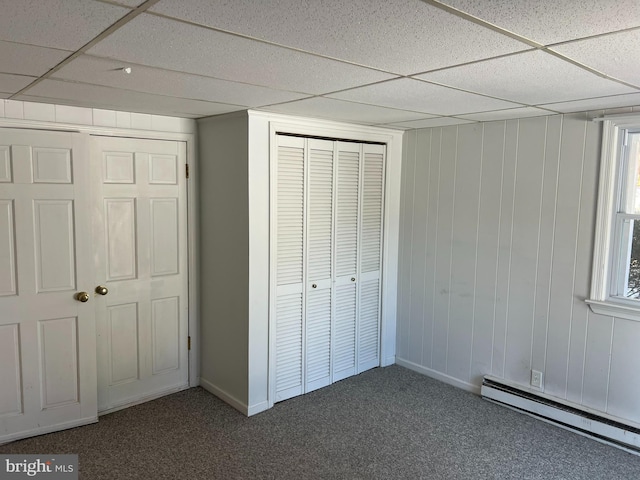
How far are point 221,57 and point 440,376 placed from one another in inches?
129

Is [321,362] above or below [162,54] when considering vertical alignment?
below

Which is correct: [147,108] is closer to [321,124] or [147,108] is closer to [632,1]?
[321,124]

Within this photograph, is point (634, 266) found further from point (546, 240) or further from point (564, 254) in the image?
point (546, 240)

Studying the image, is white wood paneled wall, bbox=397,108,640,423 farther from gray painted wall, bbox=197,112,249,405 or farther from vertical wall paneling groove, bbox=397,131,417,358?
gray painted wall, bbox=197,112,249,405

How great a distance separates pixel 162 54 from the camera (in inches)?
73.1

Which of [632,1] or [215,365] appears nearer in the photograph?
[632,1]

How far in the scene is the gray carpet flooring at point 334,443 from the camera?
113 inches

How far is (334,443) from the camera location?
3.17 m

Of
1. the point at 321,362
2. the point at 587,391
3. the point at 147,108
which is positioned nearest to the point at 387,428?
the point at 321,362

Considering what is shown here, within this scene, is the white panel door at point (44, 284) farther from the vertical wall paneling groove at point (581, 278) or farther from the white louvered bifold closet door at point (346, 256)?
the vertical wall paneling groove at point (581, 278)

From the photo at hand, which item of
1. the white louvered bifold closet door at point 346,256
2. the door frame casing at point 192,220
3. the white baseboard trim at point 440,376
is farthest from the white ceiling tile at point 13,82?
the white baseboard trim at point 440,376

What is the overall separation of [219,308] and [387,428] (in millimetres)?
1510

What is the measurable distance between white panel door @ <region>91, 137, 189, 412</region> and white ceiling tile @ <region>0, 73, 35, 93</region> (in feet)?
2.36

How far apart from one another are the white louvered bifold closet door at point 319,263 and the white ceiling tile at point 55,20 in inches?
85.0
